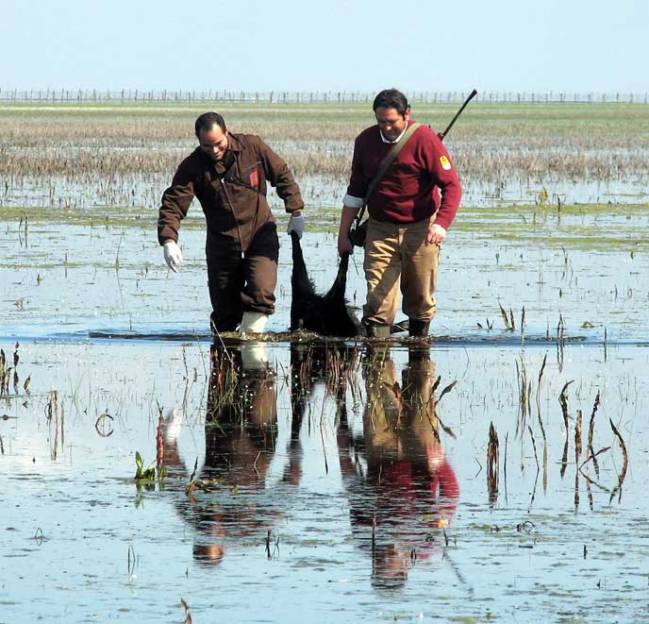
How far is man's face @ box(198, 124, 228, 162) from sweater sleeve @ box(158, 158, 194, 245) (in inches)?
9.3

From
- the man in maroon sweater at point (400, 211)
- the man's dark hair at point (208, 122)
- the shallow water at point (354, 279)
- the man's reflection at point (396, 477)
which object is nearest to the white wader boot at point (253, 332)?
the man in maroon sweater at point (400, 211)

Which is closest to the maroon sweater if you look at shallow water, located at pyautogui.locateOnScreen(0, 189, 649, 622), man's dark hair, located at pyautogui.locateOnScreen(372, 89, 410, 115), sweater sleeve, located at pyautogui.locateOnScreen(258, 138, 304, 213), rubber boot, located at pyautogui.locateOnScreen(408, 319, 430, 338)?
man's dark hair, located at pyautogui.locateOnScreen(372, 89, 410, 115)

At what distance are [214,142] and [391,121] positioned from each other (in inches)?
47.3

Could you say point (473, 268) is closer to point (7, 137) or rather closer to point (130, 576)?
point (130, 576)

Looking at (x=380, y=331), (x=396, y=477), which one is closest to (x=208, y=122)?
(x=380, y=331)

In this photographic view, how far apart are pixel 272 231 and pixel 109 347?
1.44 m

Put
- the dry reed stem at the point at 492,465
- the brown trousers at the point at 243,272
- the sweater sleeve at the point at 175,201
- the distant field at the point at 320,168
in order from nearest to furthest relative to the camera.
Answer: the dry reed stem at the point at 492,465 → the sweater sleeve at the point at 175,201 → the brown trousers at the point at 243,272 → the distant field at the point at 320,168

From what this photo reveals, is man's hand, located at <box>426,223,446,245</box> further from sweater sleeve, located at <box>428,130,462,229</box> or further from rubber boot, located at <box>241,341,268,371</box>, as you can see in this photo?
rubber boot, located at <box>241,341,268,371</box>

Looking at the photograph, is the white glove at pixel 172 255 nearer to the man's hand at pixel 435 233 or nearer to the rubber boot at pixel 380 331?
the rubber boot at pixel 380 331

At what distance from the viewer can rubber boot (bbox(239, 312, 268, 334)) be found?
39.5 feet

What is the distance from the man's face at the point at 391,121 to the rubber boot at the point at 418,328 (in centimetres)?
149

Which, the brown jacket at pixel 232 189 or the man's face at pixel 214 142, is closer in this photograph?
the man's face at pixel 214 142

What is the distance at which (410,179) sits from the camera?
11.3 m

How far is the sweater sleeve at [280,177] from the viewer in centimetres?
1167
